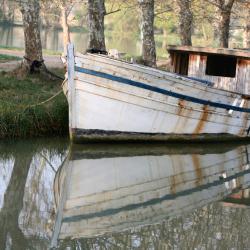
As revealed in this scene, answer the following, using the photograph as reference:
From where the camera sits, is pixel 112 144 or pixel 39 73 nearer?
pixel 112 144

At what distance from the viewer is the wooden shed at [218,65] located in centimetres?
1395

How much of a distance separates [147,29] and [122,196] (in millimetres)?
8818

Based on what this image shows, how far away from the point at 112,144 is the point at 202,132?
215cm

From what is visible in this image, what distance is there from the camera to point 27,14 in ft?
49.9

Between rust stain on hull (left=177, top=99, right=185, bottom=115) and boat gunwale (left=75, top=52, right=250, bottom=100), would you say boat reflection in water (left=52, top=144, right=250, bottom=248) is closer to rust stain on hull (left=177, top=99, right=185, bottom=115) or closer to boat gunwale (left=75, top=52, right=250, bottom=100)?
rust stain on hull (left=177, top=99, right=185, bottom=115)

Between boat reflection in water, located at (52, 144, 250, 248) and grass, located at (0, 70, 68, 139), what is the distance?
106 cm

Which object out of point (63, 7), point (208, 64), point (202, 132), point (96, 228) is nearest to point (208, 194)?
point (96, 228)

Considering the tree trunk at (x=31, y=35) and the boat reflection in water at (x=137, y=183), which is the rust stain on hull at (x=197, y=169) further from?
the tree trunk at (x=31, y=35)

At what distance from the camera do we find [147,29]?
1761 cm

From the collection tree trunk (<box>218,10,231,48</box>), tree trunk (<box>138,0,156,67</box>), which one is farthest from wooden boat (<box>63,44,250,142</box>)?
tree trunk (<box>218,10,231,48</box>)

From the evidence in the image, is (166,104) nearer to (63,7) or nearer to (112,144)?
(112,144)

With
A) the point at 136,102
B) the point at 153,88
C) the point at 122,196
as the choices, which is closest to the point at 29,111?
the point at 136,102

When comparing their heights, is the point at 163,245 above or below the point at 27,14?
below

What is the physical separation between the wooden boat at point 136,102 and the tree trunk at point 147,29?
4.79 m
